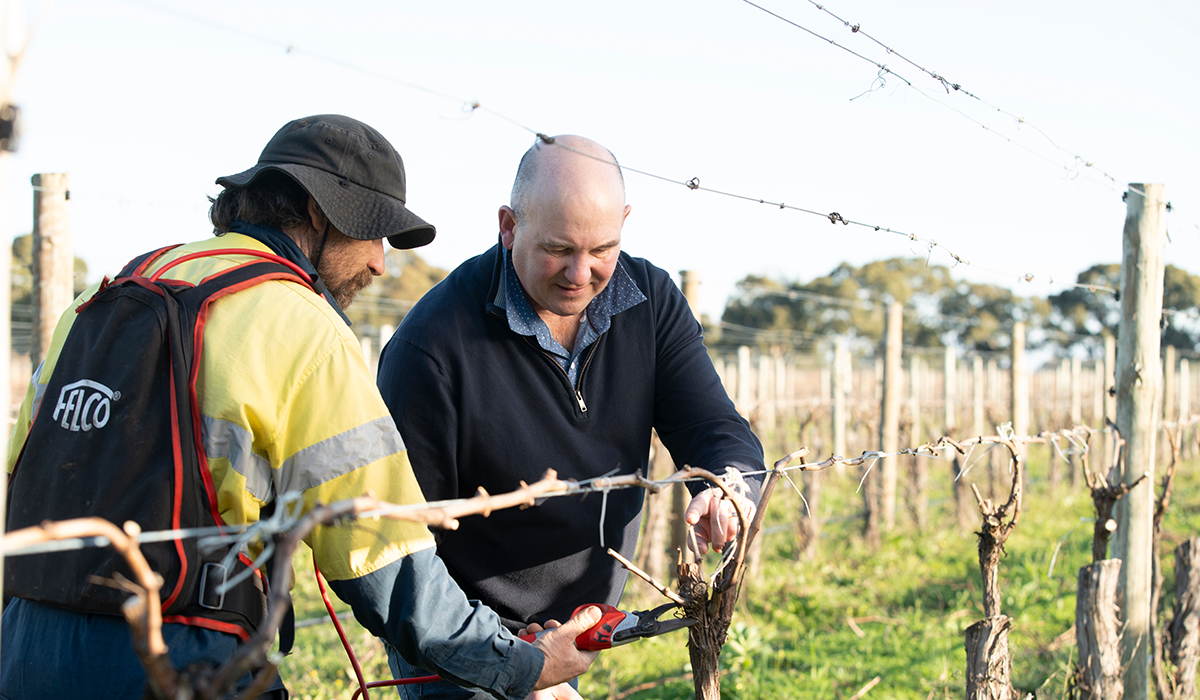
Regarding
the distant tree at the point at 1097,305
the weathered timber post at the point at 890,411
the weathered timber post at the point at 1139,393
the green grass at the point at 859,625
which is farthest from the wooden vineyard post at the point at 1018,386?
the distant tree at the point at 1097,305

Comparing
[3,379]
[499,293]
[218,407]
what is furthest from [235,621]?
[499,293]

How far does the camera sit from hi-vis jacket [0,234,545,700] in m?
1.34

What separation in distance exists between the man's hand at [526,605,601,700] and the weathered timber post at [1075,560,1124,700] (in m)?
2.06

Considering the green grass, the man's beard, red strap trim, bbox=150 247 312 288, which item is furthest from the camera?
the green grass

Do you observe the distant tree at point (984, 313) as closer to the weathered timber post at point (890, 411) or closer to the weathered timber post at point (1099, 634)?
the weathered timber post at point (890, 411)

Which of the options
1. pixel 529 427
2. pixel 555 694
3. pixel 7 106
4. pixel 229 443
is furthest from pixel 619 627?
pixel 7 106

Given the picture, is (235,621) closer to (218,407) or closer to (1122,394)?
(218,407)

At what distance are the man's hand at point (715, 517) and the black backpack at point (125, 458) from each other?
919 millimetres

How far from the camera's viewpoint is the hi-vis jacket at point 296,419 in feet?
4.48

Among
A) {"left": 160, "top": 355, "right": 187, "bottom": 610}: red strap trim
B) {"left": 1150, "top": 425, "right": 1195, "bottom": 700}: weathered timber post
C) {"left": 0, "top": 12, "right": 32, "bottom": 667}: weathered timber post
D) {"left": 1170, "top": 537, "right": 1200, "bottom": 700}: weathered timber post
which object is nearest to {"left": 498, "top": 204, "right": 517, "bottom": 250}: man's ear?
{"left": 160, "top": 355, "right": 187, "bottom": 610}: red strap trim

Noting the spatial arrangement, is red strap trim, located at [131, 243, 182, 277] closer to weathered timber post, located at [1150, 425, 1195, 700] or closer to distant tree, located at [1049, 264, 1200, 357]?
weathered timber post, located at [1150, 425, 1195, 700]

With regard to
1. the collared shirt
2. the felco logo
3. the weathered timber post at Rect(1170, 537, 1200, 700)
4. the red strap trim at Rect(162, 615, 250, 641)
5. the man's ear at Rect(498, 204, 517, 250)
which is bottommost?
the weathered timber post at Rect(1170, 537, 1200, 700)

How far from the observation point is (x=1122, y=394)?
130 inches

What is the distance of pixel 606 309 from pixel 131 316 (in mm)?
1207
